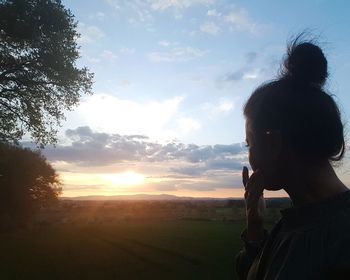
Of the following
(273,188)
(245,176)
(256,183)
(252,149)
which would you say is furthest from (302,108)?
(245,176)

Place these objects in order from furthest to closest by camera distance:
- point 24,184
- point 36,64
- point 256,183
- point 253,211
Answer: point 24,184 → point 36,64 → point 253,211 → point 256,183

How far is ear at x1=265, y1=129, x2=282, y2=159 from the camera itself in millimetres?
2537

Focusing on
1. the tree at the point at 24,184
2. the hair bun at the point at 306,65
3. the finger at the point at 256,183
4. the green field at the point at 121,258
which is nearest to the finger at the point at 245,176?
the finger at the point at 256,183

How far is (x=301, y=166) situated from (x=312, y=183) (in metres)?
0.14

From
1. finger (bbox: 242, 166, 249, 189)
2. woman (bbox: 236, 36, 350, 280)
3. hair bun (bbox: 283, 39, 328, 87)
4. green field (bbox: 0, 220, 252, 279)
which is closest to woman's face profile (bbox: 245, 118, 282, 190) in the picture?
woman (bbox: 236, 36, 350, 280)

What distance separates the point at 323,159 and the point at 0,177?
4703cm

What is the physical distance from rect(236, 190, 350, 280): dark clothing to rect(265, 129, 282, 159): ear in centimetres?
38

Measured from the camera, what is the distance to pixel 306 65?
2762 millimetres

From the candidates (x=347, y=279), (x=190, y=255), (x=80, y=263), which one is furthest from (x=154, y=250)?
(x=347, y=279)

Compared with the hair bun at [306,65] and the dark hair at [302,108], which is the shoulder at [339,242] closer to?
the dark hair at [302,108]

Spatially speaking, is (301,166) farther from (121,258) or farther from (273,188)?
(121,258)

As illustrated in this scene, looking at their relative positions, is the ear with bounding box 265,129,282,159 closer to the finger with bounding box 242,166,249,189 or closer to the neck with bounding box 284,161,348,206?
the neck with bounding box 284,161,348,206

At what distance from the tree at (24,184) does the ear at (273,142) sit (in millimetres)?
43731

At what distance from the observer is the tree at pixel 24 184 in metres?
44.7
